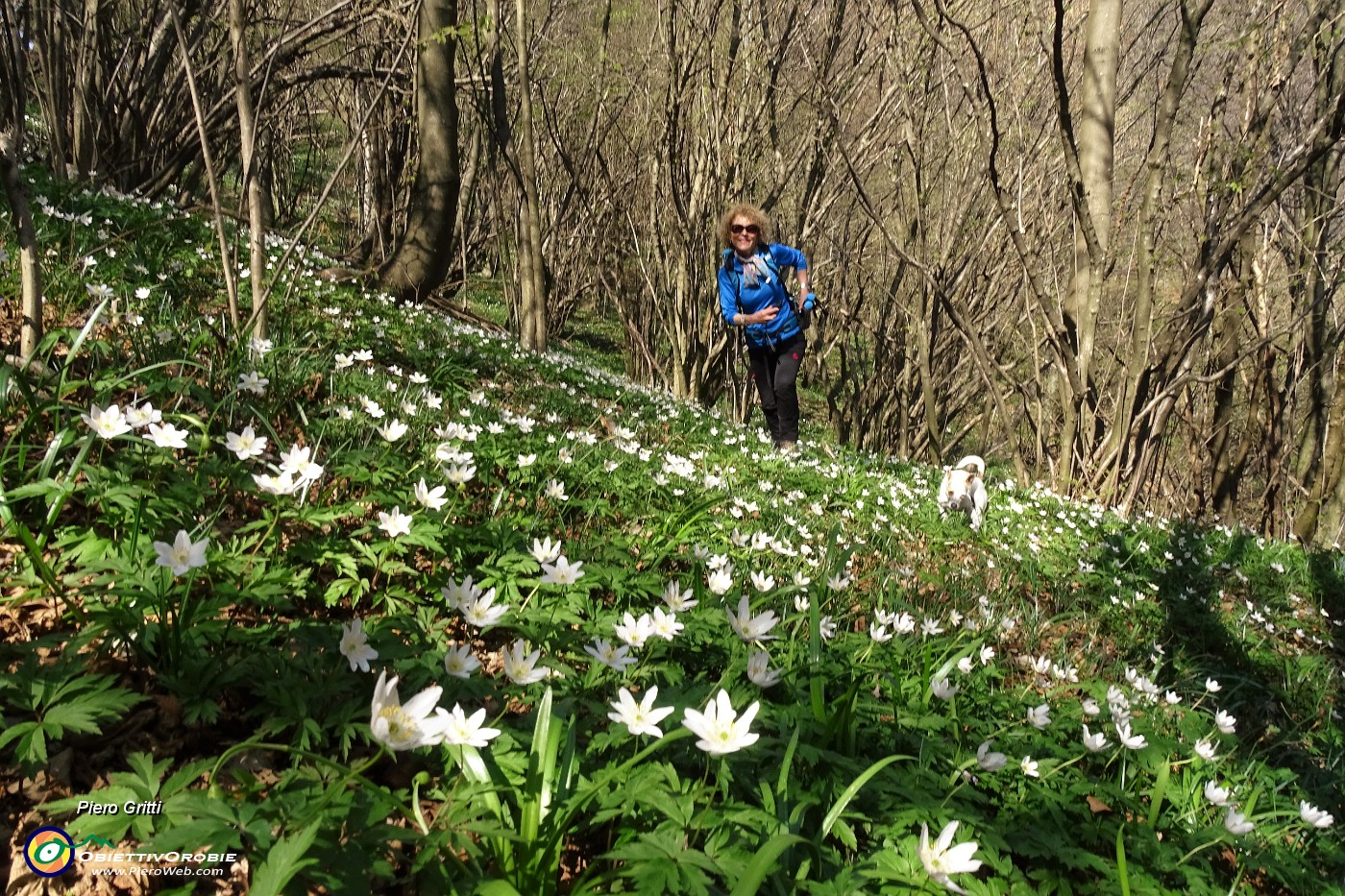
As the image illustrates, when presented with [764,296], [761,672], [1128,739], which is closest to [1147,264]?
[764,296]

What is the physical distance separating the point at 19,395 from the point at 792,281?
9106 mm

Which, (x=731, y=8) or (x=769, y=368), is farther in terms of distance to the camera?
(x=731, y=8)

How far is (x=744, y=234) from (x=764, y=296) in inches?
23.4

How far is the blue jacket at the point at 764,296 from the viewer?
649 centimetres

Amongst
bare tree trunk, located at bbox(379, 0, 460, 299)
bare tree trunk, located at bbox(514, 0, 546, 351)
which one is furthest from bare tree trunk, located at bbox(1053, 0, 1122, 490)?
bare tree trunk, located at bbox(379, 0, 460, 299)

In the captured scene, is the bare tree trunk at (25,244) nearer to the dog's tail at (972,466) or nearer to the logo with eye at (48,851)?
the logo with eye at (48,851)

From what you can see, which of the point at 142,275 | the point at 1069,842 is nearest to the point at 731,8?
the point at 142,275

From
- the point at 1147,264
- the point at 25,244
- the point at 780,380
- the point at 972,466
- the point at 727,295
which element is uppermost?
the point at 25,244

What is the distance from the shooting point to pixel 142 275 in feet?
12.9

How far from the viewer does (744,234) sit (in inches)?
255

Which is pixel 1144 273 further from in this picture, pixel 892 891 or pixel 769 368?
pixel 892 891

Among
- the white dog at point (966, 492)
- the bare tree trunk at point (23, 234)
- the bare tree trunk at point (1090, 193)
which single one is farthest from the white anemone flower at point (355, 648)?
the bare tree trunk at point (1090, 193)

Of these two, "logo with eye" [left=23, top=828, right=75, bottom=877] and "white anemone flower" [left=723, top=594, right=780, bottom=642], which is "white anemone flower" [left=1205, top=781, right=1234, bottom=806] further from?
"logo with eye" [left=23, top=828, right=75, bottom=877]

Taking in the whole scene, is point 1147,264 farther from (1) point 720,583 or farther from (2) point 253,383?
(2) point 253,383
